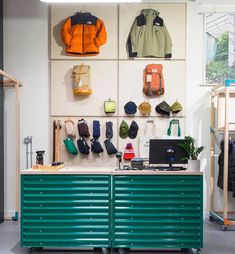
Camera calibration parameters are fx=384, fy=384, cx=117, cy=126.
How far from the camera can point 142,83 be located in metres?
6.18

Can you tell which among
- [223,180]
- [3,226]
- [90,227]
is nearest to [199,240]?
[90,227]

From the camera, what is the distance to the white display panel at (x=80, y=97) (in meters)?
6.19

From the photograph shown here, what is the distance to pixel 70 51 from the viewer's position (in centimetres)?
609

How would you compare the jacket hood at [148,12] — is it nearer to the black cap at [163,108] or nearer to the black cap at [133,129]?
the black cap at [163,108]

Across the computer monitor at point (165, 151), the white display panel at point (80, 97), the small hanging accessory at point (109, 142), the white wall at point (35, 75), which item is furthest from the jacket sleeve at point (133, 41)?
the computer monitor at point (165, 151)

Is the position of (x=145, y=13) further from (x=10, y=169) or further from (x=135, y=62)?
(x=10, y=169)

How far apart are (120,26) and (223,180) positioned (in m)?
2.89

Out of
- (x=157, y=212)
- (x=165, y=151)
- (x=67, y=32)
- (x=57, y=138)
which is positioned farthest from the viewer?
(x=57, y=138)

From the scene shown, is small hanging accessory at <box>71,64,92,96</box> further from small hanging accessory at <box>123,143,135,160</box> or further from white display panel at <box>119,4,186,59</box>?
small hanging accessory at <box>123,143,135,160</box>

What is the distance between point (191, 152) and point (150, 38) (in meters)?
2.35

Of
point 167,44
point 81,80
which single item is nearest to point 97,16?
point 81,80

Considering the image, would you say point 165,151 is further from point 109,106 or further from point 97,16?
point 97,16

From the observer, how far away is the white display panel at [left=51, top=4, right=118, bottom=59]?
6.19 meters

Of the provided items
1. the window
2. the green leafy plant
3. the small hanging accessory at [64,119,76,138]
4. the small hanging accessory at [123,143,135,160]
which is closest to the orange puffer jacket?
the small hanging accessory at [64,119,76,138]
